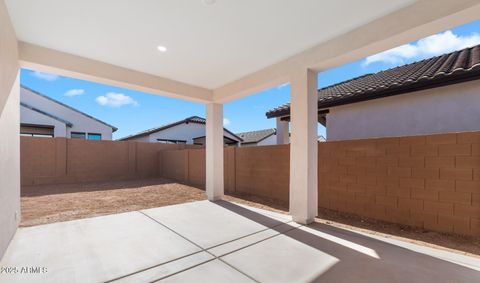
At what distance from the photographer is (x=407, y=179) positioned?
155 inches

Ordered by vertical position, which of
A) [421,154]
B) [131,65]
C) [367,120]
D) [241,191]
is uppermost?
[131,65]

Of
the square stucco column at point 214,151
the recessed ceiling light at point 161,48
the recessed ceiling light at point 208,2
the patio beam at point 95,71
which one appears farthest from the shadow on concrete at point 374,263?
the patio beam at point 95,71

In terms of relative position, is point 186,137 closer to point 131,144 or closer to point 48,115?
point 131,144

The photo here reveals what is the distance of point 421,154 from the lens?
3.82 meters

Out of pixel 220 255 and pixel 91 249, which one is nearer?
pixel 220 255

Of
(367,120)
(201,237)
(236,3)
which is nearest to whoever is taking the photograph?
(236,3)

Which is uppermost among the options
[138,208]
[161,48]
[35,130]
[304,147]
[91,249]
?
[161,48]

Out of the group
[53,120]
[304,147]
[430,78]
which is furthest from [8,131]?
[53,120]

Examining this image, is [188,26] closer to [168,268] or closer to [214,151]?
[168,268]

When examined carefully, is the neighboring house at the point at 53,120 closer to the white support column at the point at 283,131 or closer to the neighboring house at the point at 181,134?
the neighboring house at the point at 181,134

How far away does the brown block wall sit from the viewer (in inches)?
368

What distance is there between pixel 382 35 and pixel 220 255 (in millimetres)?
3439

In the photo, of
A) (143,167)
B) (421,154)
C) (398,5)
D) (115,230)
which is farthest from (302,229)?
(143,167)

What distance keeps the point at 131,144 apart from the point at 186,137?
676 centimetres
